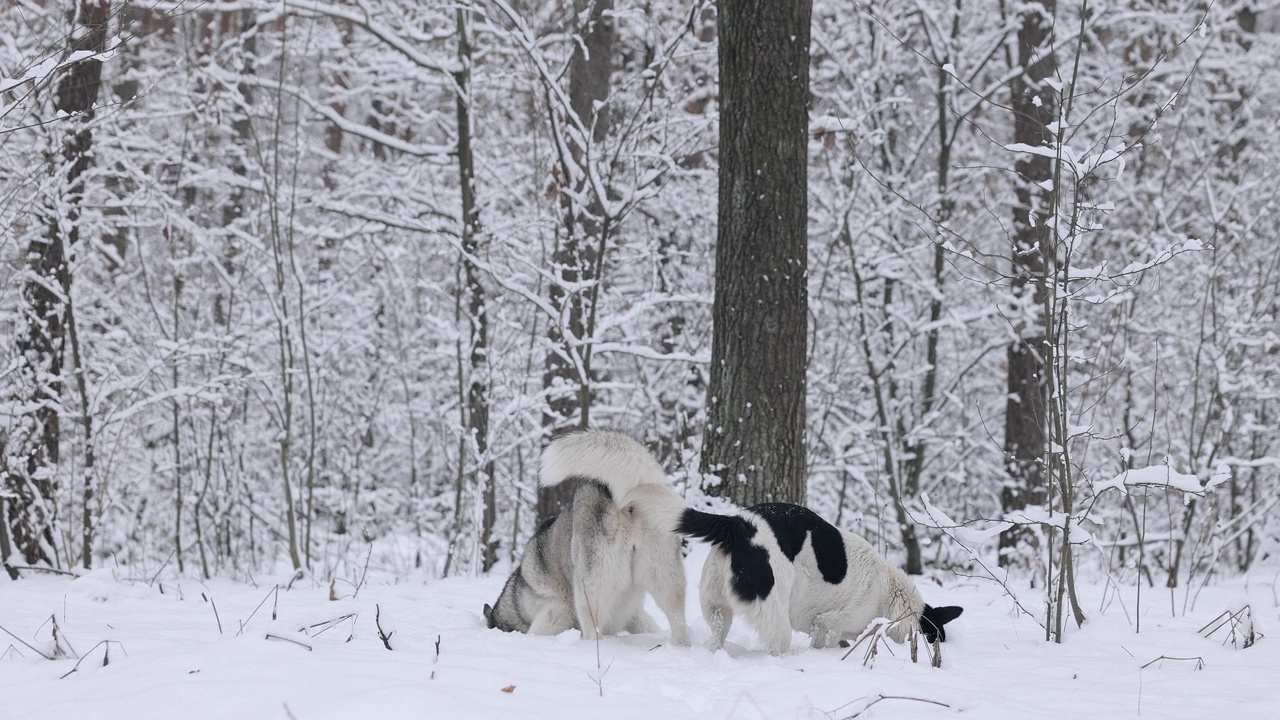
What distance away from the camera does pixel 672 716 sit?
8.94 ft

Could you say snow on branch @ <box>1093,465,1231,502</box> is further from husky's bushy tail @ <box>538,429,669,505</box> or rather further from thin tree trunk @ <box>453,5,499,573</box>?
thin tree trunk @ <box>453,5,499,573</box>

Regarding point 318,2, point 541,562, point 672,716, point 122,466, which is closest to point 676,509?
point 541,562

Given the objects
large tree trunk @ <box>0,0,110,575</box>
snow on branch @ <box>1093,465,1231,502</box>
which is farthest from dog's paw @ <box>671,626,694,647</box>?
large tree trunk @ <box>0,0,110,575</box>

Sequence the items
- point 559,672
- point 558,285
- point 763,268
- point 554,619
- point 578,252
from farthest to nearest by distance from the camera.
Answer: point 578,252, point 558,285, point 763,268, point 554,619, point 559,672

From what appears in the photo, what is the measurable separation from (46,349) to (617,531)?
6.17 m

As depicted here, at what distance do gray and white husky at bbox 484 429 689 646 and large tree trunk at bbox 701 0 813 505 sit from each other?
5.10 ft

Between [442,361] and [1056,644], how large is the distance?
32.9 ft

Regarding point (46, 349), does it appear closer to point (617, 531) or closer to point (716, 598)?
point (617, 531)

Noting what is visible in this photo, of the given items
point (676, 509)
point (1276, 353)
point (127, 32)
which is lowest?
point (676, 509)

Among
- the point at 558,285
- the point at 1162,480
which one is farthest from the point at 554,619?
the point at 558,285

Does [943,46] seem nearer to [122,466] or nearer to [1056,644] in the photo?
[1056,644]

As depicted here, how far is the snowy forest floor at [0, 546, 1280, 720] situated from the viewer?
105 inches

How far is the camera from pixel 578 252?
845cm

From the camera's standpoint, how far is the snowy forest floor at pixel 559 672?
267cm
